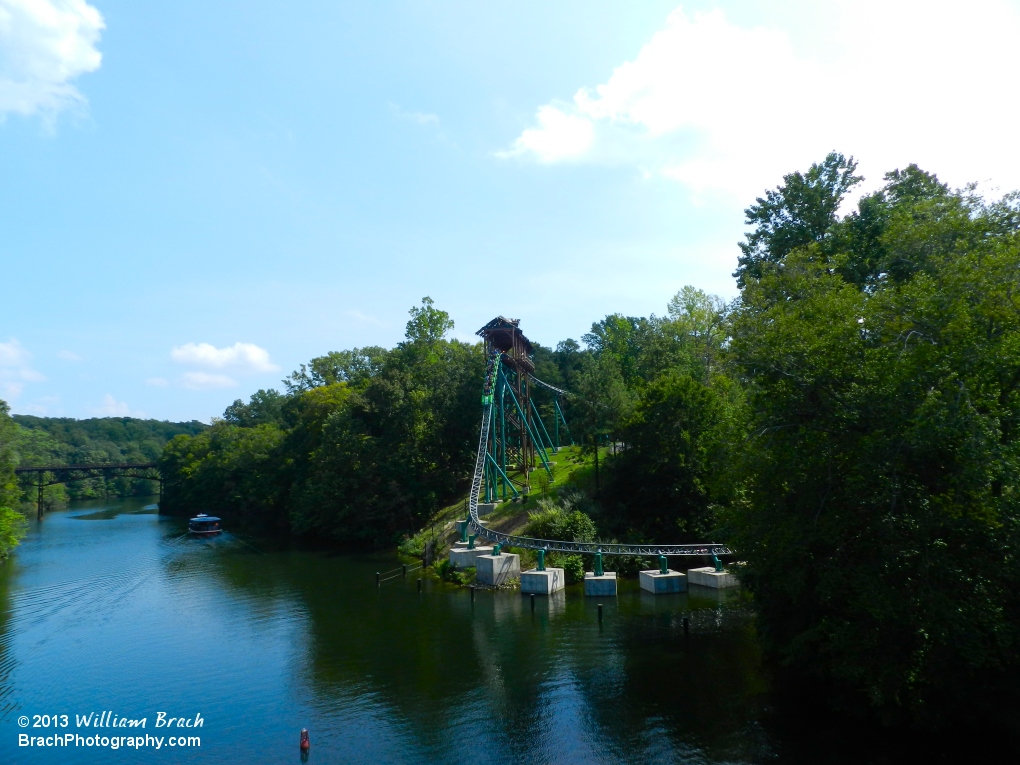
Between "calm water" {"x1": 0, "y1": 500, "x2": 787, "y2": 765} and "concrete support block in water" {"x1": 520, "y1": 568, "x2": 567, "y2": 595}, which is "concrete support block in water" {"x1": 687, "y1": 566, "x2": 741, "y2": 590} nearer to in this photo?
"calm water" {"x1": 0, "y1": 500, "x2": 787, "y2": 765}

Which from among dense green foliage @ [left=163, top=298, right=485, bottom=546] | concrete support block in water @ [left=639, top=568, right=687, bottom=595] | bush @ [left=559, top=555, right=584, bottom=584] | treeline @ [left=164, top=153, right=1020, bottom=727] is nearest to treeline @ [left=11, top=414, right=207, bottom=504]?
dense green foliage @ [left=163, top=298, right=485, bottom=546]

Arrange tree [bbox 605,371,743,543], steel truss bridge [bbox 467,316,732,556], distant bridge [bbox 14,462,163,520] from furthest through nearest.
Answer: distant bridge [bbox 14,462,163,520] < steel truss bridge [bbox 467,316,732,556] < tree [bbox 605,371,743,543]

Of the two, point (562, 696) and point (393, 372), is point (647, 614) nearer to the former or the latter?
point (562, 696)

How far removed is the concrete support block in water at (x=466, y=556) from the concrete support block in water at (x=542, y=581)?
469 cm

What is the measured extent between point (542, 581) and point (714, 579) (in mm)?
8080

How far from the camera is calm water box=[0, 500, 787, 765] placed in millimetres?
16438

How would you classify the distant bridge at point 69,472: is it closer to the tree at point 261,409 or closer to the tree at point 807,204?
the tree at point 261,409

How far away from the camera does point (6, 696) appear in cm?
2064

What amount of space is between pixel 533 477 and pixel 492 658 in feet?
89.3

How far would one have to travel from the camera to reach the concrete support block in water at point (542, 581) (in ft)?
103

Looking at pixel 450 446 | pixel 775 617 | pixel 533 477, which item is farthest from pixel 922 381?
pixel 450 446

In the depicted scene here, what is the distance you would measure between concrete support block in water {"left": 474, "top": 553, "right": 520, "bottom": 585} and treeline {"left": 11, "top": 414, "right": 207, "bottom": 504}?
252 ft

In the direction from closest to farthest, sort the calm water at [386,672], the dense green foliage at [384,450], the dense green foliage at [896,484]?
the dense green foliage at [896,484] < the calm water at [386,672] < the dense green foliage at [384,450]

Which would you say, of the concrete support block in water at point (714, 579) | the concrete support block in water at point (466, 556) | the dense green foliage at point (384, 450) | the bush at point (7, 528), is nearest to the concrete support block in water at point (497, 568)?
the concrete support block in water at point (466, 556)
